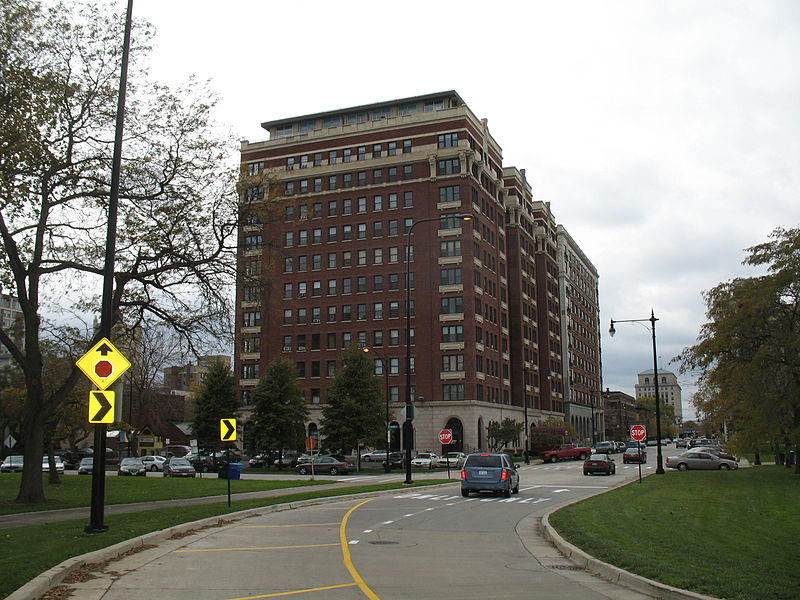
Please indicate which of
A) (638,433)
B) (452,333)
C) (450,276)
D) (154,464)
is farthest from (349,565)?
(450,276)

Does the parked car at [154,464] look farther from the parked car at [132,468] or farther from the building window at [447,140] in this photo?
the building window at [447,140]

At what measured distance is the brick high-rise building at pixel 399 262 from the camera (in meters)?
78.1

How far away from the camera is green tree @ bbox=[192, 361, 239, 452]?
6206cm

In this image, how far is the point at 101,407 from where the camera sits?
14414mm

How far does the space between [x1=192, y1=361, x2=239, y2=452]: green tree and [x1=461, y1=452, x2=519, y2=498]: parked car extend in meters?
37.4

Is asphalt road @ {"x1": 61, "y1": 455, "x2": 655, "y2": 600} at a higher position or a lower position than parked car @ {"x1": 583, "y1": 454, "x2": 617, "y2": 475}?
higher

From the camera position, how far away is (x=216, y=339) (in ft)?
84.4

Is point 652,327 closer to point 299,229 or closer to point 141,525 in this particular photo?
point 141,525

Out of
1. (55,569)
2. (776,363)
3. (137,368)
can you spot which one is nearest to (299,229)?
(137,368)

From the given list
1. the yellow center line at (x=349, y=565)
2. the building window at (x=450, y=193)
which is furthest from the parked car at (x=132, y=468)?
the building window at (x=450, y=193)

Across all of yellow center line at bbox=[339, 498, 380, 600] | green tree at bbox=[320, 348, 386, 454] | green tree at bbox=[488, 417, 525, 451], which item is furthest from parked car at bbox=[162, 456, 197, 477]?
yellow center line at bbox=[339, 498, 380, 600]

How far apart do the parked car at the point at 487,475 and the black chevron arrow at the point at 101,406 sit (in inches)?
671

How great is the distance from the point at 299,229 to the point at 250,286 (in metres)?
60.4

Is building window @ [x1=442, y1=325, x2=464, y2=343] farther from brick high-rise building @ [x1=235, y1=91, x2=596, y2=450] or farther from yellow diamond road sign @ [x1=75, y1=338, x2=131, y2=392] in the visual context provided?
yellow diamond road sign @ [x1=75, y1=338, x2=131, y2=392]
